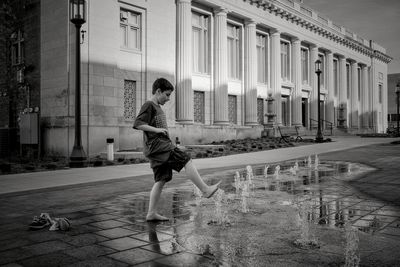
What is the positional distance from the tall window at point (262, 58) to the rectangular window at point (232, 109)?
4521 millimetres

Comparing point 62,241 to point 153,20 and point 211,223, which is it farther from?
point 153,20

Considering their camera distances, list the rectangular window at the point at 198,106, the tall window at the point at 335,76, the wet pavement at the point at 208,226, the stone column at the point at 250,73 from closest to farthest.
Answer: the wet pavement at the point at 208,226
the rectangular window at the point at 198,106
the stone column at the point at 250,73
the tall window at the point at 335,76

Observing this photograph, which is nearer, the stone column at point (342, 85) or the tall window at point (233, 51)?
the tall window at point (233, 51)

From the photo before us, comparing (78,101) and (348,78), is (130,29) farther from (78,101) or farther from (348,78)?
(348,78)

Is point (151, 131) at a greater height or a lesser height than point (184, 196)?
greater

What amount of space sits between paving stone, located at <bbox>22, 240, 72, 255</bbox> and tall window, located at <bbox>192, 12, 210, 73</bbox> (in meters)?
23.0

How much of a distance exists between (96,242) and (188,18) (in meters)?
22.0

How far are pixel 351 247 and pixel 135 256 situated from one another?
7.00 ft

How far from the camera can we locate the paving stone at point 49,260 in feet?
11.5

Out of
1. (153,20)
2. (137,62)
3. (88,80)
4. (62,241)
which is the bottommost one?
(62,241)

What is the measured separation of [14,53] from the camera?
21812 millimetres

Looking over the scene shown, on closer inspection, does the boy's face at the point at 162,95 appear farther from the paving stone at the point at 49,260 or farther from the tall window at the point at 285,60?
the tall window at the point at 285,60

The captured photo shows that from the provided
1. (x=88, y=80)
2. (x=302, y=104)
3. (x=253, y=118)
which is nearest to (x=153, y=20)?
(x=88, y=80)

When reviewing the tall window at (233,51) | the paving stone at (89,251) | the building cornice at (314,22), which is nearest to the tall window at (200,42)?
the tall window at (233,51)
